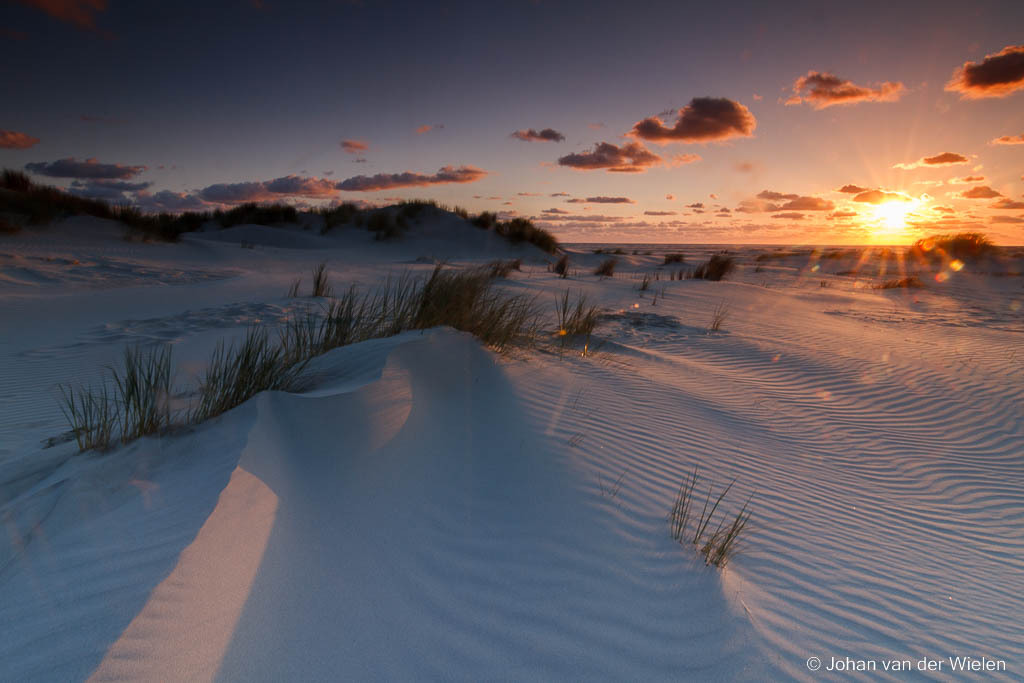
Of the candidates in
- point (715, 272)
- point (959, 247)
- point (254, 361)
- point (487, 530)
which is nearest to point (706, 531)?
point (487, 530)

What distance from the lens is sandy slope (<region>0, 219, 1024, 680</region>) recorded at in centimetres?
139

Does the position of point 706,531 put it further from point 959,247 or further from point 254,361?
point 959,247

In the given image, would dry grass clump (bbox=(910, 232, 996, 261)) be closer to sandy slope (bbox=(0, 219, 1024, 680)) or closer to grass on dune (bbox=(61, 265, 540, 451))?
sandy slope (bbox=(0, 219, 1024, 680))

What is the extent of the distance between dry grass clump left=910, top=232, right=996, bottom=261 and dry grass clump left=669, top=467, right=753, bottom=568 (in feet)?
84.6

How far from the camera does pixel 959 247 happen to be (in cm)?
2066

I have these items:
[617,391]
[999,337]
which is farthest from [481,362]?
[999,337]
